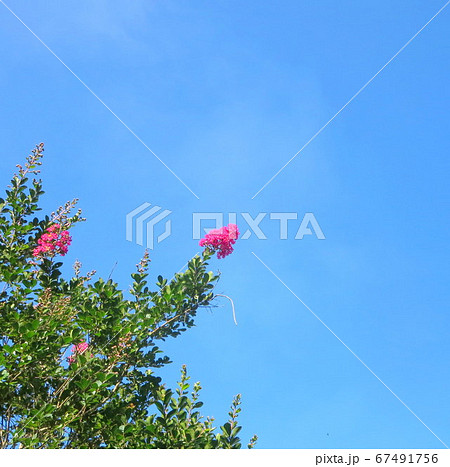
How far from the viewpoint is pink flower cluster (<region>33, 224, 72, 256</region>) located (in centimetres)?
584

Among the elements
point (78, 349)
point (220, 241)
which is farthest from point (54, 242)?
point (220, 241)

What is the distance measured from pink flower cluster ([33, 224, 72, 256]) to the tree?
0.03 feet

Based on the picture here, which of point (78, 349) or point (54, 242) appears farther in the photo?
point (54, 242)

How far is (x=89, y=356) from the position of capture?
4797 millimetres

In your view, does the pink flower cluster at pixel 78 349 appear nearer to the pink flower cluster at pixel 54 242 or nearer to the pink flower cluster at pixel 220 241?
the pink flower cluster at pixel 54 242

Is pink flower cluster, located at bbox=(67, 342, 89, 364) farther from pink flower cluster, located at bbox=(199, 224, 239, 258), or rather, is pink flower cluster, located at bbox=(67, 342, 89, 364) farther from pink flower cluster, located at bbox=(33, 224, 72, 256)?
pink flower cluster, located at bbox=(199, 224, 239, 258)

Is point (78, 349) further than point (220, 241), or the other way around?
point (220, 241)

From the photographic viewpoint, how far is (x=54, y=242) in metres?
5.88

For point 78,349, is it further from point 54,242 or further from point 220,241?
point 220,241

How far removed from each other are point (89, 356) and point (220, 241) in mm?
1731

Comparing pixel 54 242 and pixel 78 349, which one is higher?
pixel 54 242
